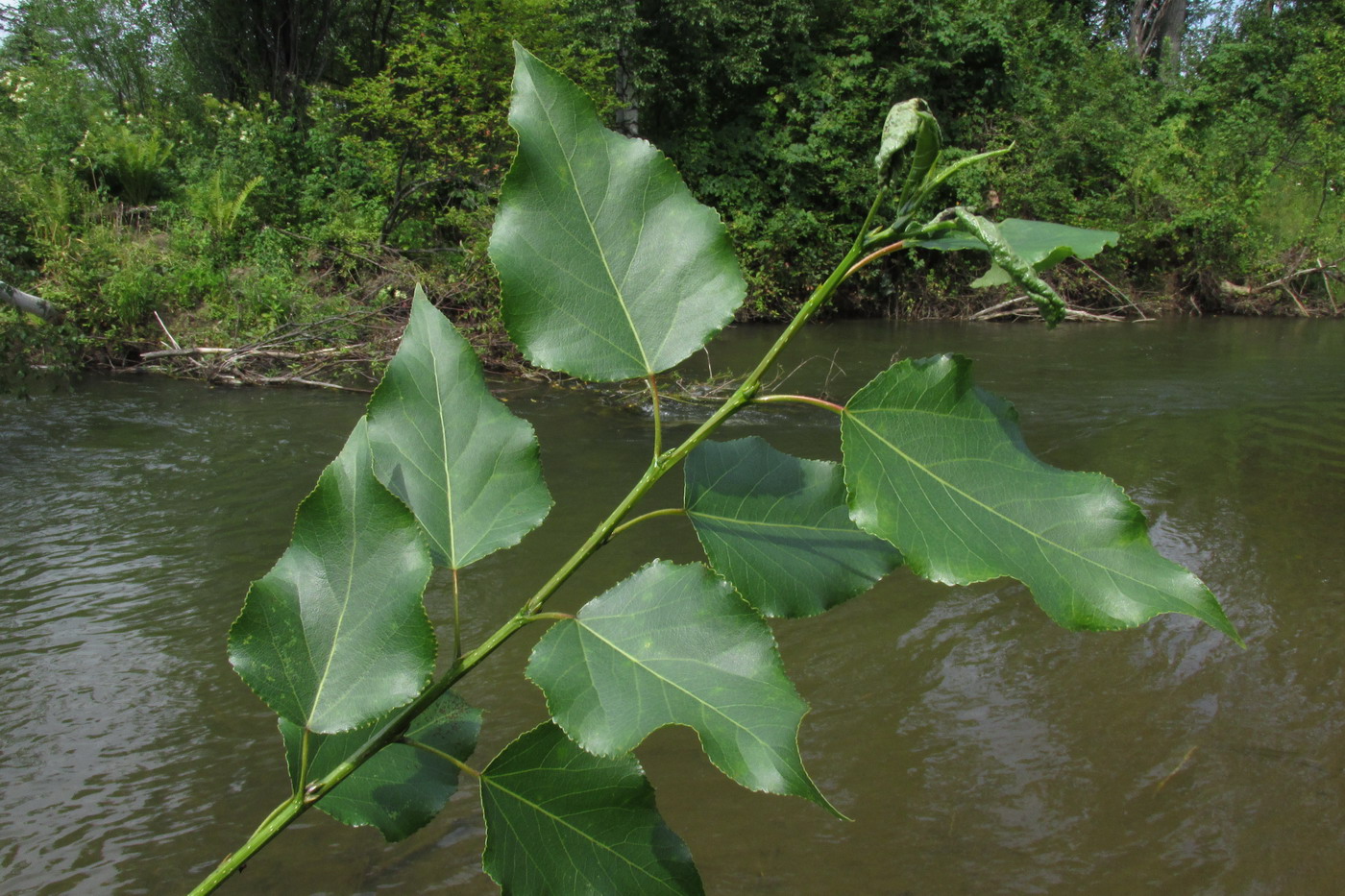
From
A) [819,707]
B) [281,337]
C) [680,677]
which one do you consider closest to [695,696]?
[680,677]

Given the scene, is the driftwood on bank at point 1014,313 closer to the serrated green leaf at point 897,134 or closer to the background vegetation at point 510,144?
the background vegetation at point 510,144

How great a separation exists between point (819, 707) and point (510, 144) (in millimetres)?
9211

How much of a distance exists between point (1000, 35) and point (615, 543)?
544 inches

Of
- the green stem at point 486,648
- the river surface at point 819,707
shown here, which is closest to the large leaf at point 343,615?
the green stem at point 486,648

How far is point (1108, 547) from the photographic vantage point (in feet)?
1.09

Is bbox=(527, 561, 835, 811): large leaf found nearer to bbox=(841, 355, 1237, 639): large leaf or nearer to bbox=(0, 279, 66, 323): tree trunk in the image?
bbox=(841, 355, 1237, 639): large leaf

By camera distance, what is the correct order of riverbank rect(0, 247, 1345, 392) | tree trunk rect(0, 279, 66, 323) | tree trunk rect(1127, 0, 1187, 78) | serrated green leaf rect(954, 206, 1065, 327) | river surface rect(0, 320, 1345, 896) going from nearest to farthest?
serrated green leaf rect(954, 206, 1065, 327), river surface rect(0, 320, 1345, 896), tree trunk rect(0, 279, 66, 323), riverbank rect(0, 247, 1345, 392), tree trunk rect(1127, 0, 1187, 78)

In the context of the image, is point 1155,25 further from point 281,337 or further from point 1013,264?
point 1013,264

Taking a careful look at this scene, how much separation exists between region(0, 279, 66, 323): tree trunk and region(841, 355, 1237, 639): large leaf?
27.5ft

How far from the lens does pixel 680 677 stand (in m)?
0.33

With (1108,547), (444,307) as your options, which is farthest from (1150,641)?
(444,307)

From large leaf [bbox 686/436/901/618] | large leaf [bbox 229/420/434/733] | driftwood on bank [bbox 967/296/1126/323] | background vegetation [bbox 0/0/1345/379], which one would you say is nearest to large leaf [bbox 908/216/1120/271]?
large leaf [bbox 686/436/901/618]

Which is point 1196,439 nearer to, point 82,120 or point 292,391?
point 292,391

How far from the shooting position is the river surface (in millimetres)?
2604
